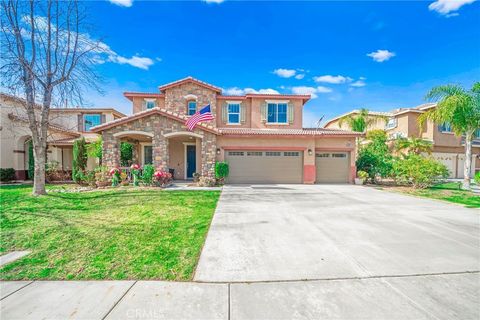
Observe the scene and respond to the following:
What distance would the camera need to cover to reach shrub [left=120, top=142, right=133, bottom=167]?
15697 millimetres

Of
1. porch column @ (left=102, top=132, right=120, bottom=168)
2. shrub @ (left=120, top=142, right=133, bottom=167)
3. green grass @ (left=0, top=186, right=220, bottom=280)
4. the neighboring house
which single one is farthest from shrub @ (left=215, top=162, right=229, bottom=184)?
shrub @ (left=120, top=142, right=133, bottom=167)

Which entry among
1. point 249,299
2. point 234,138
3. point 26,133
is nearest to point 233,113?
point 234,138

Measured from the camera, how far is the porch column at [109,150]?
12.7m

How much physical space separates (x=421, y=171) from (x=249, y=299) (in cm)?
1460

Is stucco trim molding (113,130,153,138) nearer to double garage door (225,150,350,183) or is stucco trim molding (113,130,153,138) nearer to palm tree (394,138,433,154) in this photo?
double garage door (225,150,350,183)

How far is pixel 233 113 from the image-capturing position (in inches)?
651

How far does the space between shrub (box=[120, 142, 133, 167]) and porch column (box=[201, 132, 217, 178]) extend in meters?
6.66

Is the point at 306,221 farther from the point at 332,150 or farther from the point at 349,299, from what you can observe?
the point at 332,150

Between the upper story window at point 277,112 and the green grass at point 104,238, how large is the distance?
1063 cm

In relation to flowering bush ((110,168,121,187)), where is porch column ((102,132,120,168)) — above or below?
above

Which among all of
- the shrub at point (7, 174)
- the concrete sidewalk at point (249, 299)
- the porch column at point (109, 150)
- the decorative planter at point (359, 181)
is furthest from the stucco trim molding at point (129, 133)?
the decorative planter at point (359, 181)

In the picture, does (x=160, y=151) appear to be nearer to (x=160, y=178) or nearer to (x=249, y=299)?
(x=160, y=178)

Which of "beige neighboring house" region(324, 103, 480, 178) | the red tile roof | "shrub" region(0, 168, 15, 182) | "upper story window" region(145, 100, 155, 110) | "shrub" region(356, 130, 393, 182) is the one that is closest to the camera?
"shrub" region(0, 168, 15, 182)

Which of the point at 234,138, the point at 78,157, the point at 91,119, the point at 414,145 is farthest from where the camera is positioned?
the point at 91,119
